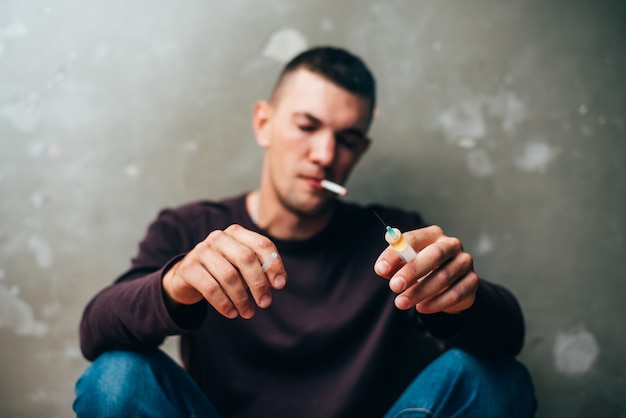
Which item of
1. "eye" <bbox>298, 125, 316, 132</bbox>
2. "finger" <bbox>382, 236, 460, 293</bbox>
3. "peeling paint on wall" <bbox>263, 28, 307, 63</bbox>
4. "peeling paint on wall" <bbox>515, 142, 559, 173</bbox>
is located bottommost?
"finger" <bbox>382, 236, 460, 293</bbox>

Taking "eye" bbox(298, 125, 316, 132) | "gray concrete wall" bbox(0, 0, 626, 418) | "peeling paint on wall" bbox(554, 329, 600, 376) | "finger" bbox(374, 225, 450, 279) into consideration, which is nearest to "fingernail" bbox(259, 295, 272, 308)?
"finger" bbox(374, 225, 450, 279)

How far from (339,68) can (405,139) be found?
13.2 inches

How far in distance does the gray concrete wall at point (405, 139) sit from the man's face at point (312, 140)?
233 mm

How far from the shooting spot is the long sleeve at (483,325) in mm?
833

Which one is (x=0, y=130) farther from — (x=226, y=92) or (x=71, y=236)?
(x=226, y=92)

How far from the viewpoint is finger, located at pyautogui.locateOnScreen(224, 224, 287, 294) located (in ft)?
2.25

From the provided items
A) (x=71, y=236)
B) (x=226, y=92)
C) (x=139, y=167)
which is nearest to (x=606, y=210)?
(x=226, y=92)

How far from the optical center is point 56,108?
1338 millimetres

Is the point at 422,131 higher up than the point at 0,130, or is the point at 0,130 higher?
the point at 0,130

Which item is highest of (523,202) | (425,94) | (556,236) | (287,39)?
(287,39)

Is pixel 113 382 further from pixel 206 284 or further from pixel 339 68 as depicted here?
pixel 339 68

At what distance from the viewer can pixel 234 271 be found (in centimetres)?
69

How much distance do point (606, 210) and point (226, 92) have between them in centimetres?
114

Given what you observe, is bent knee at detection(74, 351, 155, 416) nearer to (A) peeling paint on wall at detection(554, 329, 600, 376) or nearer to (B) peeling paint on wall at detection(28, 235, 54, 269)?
(B) peeling paint on wall at detection(28, 235, 54, 269)
